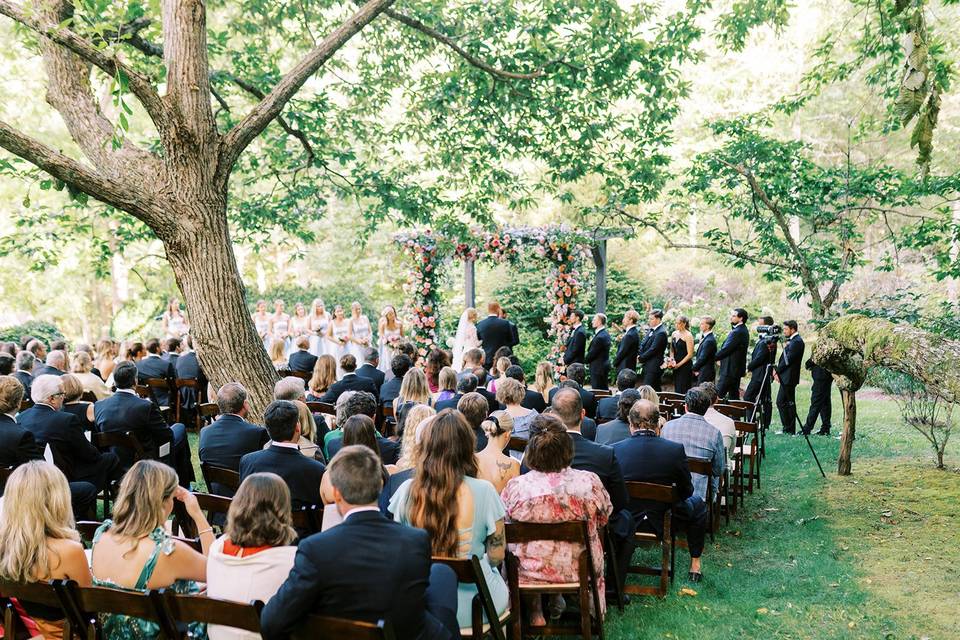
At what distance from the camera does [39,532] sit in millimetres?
3471

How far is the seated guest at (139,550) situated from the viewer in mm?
3494

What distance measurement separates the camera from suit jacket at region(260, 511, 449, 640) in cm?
288

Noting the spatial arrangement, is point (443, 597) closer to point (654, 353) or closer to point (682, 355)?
point (654, 353)

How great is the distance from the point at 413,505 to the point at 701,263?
26345 mm

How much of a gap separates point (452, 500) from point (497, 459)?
121 cm

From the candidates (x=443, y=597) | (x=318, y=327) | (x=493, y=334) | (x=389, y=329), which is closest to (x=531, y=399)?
(x=443, y=597)

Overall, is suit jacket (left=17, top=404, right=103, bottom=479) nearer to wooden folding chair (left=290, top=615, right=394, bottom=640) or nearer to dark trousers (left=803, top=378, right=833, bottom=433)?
wooden folding chair (left=290, top=615, right=394, bottom=640)

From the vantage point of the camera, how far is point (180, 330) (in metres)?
15.2

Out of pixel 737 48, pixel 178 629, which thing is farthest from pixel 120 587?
pixel 737 48

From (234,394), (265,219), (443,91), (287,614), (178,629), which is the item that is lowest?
(178,629)

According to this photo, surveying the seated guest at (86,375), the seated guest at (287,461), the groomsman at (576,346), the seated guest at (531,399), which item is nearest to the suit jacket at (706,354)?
the groomsman at (576,346)

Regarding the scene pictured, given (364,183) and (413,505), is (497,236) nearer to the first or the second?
(364,183)

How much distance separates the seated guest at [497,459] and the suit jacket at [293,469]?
3.44 ft

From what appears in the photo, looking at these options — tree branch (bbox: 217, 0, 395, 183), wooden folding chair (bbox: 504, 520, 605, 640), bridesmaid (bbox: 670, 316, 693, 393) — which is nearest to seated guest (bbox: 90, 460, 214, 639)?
wooden folding chair (bbox: 504, 520, 605, 640)
